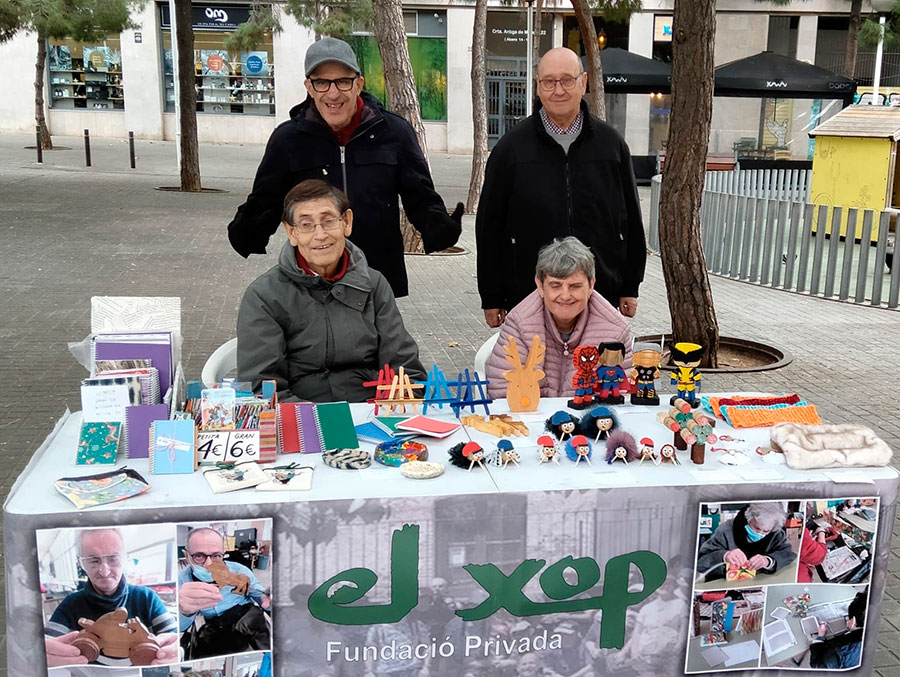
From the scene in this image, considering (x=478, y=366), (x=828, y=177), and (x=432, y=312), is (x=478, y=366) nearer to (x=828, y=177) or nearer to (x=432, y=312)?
(x=432, y=312)

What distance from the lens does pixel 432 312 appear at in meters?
9.02

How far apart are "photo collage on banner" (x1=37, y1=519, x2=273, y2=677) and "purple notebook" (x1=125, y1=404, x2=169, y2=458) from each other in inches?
16.4

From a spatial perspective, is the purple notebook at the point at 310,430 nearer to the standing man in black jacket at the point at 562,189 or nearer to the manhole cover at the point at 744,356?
the standing man in black jacket at the point at 562,189

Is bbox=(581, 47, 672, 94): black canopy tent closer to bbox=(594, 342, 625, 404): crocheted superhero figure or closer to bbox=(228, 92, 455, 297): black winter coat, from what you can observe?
bbox=(228, 92, 455, 297): black winter coat

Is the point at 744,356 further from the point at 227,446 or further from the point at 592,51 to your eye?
the point at 592,51

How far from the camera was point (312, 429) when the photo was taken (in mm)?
2914

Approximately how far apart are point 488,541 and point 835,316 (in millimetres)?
7736

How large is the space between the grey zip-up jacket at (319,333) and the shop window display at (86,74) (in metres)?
29.8

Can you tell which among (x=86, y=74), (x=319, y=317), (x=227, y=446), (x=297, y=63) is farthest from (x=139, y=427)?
(x=86, y=74)

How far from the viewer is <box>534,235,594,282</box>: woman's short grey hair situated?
3547mm

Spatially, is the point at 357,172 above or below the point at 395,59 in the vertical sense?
below

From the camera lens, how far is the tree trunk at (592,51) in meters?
14.6

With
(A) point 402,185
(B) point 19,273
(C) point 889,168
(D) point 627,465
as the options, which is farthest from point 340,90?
(C) point 889,168

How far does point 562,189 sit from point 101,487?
261 cm
